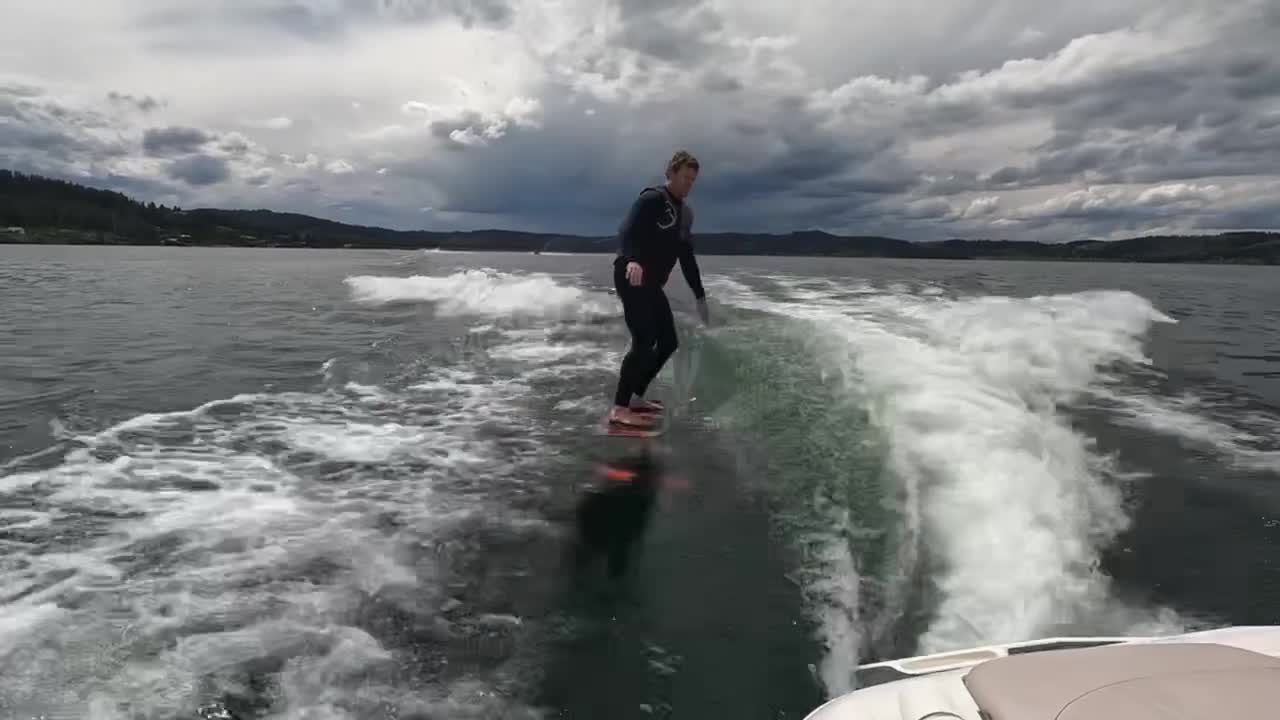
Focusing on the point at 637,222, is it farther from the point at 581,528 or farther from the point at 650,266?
the point at 581,528

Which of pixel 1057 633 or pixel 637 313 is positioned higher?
pixel 637 313

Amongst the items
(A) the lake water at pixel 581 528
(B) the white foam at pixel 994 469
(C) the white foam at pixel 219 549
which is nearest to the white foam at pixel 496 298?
(B) the white foam at pixel 994 469

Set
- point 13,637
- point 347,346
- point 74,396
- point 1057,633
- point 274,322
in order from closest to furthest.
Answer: point 13,637, point 1057,633, point 74,396, point 347,346, point 274,322

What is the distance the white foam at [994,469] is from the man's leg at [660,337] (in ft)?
7.72

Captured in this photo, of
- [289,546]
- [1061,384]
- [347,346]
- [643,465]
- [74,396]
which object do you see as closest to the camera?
[289,546]

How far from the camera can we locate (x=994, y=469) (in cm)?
541

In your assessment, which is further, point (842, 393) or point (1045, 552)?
point (842, 393)

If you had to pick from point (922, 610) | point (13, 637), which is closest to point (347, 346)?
point (13, 637)

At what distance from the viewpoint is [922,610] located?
12.0 ft

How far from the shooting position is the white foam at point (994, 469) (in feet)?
12.2

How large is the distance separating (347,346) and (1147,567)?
11862 millimetres

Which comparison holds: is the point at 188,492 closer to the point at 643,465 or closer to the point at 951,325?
the point at 643,465

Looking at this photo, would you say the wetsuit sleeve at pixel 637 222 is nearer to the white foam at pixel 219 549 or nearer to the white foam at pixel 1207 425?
the white foam at pixel 219 549

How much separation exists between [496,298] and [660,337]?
579 inches
